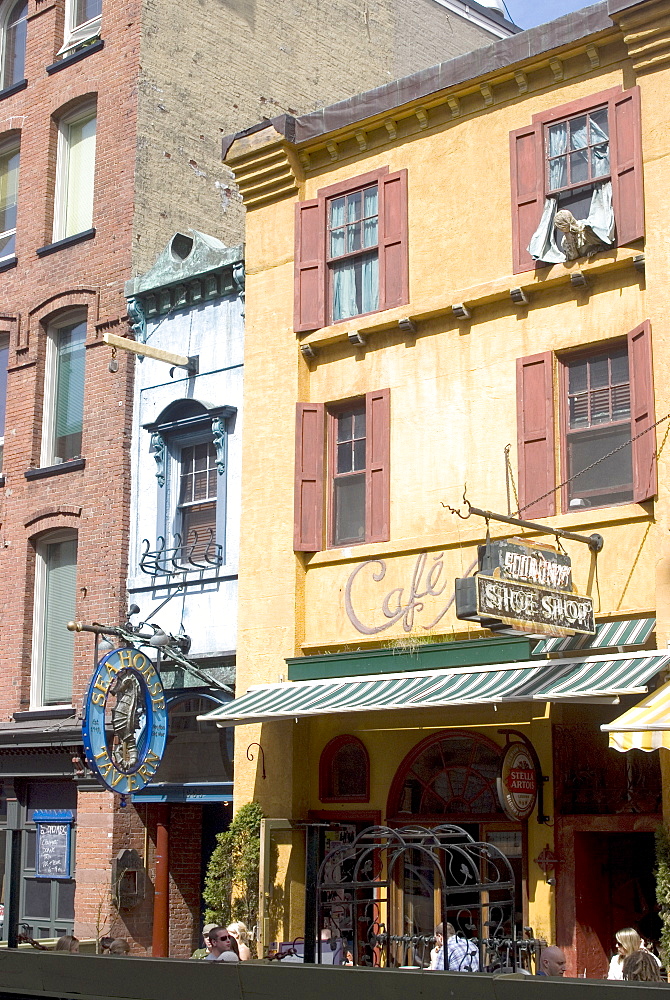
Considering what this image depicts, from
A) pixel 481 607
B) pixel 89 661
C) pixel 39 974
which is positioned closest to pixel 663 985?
pixel 39 974

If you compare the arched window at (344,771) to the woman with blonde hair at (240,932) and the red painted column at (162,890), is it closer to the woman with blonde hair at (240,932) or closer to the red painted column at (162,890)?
the woman with blonde hair at (240,932)

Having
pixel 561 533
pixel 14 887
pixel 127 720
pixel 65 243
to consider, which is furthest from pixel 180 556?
pixel 14 887

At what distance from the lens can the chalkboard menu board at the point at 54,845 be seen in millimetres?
20016

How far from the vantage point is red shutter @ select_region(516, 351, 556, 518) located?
15.0 meters

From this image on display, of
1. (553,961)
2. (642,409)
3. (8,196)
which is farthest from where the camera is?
(8,196)

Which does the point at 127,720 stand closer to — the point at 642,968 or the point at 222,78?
the point at 642,968

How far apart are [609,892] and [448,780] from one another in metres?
2.23

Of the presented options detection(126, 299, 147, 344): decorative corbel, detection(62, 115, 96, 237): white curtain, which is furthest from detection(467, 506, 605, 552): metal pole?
detection(62, 115, 96, 237): white curtain

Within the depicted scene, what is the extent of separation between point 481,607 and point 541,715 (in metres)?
2.78

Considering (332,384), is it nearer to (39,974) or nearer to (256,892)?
(256,892)

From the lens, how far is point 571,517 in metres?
14.7

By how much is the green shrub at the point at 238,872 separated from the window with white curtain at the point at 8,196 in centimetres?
1188

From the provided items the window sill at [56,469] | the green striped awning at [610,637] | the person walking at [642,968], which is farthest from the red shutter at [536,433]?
the window sill at [56,469]

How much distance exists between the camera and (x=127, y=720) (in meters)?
17.6
